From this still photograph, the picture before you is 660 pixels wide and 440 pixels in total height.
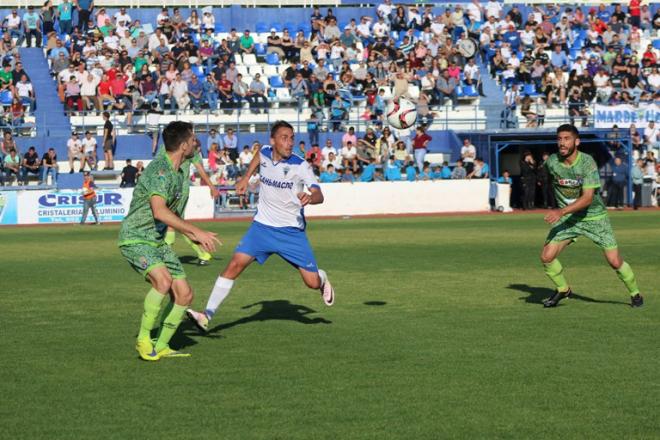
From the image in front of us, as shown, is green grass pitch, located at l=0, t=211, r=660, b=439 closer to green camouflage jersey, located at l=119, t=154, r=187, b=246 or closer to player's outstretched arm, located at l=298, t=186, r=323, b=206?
green camouflage jersey, located at l=119, t=154, r=187, b=246

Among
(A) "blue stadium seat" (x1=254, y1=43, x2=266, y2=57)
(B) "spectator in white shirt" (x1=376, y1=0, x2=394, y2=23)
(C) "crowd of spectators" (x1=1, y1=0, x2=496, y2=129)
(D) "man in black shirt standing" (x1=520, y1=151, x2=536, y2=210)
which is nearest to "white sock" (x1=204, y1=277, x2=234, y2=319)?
(D) "man in black shirt standing" (x1=520, y1=151, x2=536, y2=210)

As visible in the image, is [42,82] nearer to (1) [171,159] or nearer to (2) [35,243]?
(2) [35,243]

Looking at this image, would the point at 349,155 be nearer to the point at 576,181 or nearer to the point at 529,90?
the point at 529,90

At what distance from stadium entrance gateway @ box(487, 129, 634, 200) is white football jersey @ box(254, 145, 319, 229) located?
26.7 metres

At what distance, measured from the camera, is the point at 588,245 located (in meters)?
22.2

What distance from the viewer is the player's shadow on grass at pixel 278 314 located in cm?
1199

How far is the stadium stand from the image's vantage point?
126ft

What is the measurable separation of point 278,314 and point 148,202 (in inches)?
Result: 136

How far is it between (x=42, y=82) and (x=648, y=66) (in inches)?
914

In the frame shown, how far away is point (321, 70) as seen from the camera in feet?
133

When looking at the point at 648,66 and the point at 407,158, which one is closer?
the point at 407,158

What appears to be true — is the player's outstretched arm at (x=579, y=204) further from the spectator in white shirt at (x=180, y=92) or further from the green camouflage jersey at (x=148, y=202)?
the spectator in white shirt at (x=180, y=92)

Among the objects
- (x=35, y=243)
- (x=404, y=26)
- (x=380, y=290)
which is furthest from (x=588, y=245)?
(x=404, y=26)

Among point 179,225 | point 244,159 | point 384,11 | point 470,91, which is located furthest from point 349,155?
point 179,225
